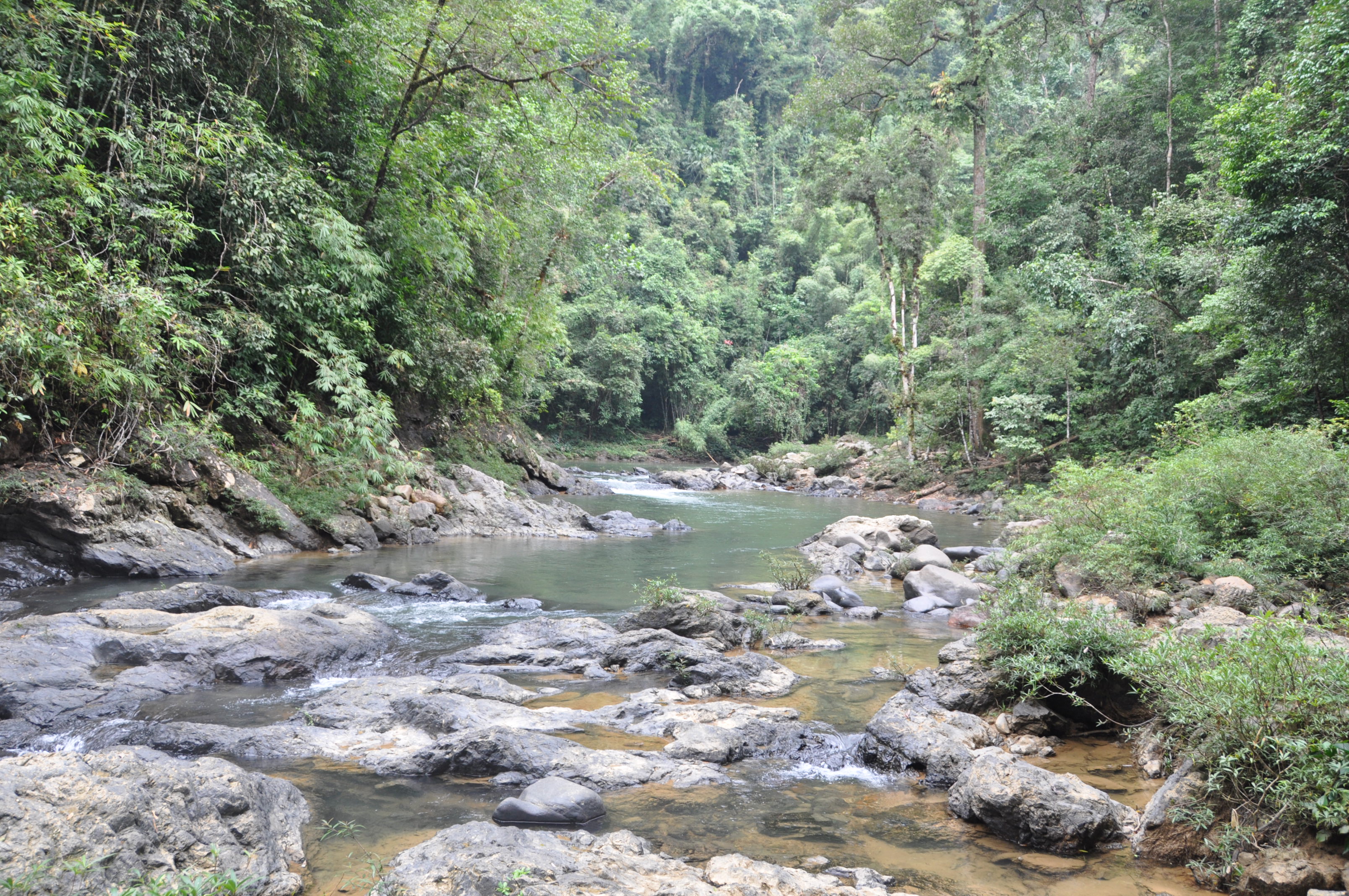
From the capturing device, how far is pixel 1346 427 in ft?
28.3

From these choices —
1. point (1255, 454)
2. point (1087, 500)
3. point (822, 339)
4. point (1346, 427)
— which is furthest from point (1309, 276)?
point (822, 339)

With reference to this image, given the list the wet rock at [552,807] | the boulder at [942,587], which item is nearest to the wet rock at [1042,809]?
the wet rock at [552,807]

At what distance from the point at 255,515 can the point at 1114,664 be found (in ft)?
34.4

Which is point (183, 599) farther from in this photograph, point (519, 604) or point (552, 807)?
point (552, 807)

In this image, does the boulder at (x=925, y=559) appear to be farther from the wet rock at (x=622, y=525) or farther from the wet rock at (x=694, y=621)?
the wet rock at (x=622, y=525)

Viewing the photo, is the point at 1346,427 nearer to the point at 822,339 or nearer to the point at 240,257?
the point at 240,257

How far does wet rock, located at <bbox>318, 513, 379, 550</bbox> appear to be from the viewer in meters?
11.6

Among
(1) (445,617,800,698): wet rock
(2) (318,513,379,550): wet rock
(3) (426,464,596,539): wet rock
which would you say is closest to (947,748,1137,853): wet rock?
(1) (445,617,800,698): wet rock

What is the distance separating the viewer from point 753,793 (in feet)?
14.2

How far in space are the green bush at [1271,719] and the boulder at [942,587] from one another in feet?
19.2

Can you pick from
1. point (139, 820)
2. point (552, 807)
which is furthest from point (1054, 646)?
point (139, 820)

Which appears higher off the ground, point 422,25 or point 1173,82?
point 1173,82

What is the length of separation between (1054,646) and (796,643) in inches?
117

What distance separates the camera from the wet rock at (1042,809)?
3.64m
